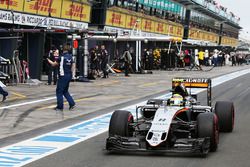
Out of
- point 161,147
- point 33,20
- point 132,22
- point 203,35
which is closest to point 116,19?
point 132,22

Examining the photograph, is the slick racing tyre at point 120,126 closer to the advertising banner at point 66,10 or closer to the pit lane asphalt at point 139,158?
the pit lane asphalt at point 139,158

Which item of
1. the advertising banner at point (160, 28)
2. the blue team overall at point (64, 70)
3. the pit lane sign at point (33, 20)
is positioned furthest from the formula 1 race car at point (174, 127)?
the advertising banner at point (160, 28)

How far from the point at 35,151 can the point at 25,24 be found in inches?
782

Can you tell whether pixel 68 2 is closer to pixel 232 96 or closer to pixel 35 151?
pixel 232 96

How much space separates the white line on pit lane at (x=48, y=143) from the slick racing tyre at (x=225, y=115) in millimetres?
2395

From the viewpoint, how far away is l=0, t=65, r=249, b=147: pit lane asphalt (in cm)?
1147

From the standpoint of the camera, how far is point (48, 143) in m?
9.72

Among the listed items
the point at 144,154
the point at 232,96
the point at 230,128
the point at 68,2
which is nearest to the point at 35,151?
the point at 144,154

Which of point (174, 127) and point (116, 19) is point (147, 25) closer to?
point (116, 19)

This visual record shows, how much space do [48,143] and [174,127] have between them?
7.39 ft

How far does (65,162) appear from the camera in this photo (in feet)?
26.1

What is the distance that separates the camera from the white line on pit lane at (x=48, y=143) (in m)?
8.31

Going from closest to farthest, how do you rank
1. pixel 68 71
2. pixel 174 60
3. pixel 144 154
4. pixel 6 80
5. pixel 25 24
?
pixel 144 154, pixel 68 71, pixel 6 80, pixel 25 24, pixel 174 60

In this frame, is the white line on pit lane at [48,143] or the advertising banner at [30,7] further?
the advertising banner at [30,7]
